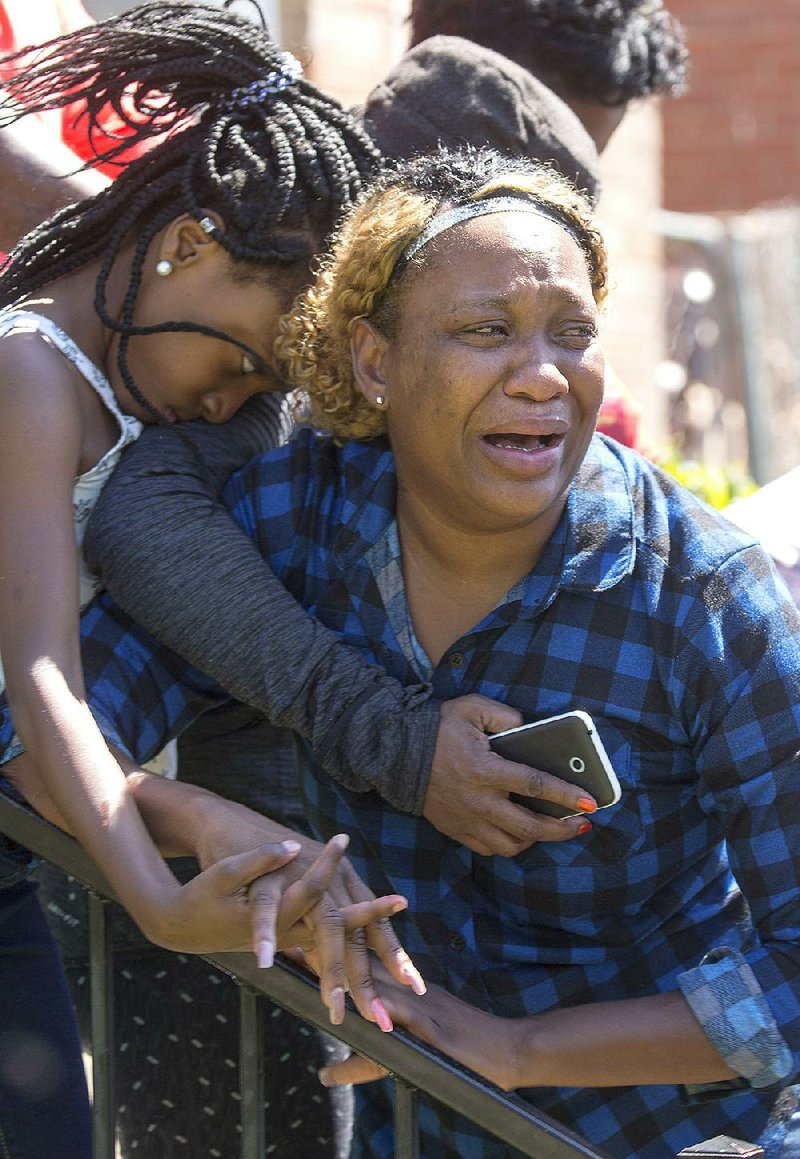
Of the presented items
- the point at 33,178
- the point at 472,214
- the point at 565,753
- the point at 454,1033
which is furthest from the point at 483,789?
the point at 33,178

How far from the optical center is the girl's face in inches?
92.7

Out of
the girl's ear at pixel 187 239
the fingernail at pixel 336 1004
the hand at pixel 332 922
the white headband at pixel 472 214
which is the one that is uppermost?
the white headband at pixel 472 214

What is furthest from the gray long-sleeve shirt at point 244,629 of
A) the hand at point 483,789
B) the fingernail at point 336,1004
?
the fingernail at point 336,1004

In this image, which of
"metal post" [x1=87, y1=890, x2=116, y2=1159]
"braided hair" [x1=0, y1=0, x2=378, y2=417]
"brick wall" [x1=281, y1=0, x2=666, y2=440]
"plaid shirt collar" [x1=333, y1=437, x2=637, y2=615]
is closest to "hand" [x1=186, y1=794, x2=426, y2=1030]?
"metal post" [x1=87, y1=890, x2=116, y2=1159]

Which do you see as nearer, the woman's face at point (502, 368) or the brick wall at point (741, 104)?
the woman's face at point (502, 368)

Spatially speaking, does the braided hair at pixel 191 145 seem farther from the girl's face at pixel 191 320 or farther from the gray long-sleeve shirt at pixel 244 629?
the gray long-sleeve shirt at pixel 244 629

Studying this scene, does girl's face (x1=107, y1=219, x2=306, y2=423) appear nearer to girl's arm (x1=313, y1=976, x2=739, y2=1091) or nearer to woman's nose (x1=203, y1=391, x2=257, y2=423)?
woman's nose (x1=203, y1=391, x2=257, y2=423)

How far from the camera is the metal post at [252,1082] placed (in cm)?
193

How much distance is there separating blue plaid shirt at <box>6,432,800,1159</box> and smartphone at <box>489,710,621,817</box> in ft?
0.34

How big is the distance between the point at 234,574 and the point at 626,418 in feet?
5.18

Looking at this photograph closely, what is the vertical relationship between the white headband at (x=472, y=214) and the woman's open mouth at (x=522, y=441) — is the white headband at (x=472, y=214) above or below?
above

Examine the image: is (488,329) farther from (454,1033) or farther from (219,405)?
(454,1033)

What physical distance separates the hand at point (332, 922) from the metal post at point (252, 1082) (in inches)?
7.1

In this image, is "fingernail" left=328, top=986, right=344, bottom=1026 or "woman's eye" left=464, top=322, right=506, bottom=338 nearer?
"fingernail" left=328, top=986, right=344, bottom=1026
